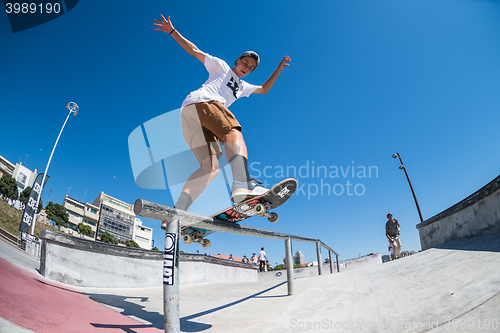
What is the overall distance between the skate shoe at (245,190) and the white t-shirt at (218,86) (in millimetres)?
967

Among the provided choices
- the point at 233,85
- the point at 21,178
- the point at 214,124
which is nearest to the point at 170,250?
the point at 214,124

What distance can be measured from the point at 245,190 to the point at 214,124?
0.77m

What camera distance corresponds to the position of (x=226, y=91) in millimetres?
2682

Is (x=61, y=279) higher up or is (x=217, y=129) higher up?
(x=217, y=129)

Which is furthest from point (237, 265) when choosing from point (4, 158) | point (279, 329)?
point (4, 158)

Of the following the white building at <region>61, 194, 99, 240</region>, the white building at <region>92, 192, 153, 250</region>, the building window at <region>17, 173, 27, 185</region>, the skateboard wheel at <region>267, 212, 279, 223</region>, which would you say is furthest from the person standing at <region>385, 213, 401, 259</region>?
the building window at <region>17, 173, 27, 185</region>

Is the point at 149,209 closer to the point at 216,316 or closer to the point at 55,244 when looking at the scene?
the point at 216,316

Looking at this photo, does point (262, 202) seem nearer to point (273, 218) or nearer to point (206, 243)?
point (273, 218)

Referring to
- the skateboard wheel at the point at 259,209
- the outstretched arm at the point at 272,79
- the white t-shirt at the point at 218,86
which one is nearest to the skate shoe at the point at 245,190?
the skateboard wheel at the point at 259,209

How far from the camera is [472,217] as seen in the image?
4.82 m

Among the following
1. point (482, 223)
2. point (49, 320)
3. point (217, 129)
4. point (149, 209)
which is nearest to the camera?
point (49, 320)

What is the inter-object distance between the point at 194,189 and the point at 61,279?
3422mm

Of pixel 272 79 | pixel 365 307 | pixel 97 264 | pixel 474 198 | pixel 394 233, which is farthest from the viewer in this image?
pixel 394 233

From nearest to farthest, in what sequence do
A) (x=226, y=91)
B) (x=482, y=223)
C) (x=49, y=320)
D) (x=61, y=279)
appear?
(x=49, y=320) < (x=226, y=91) < (x=61, y=279) < (x=482, y=223)
